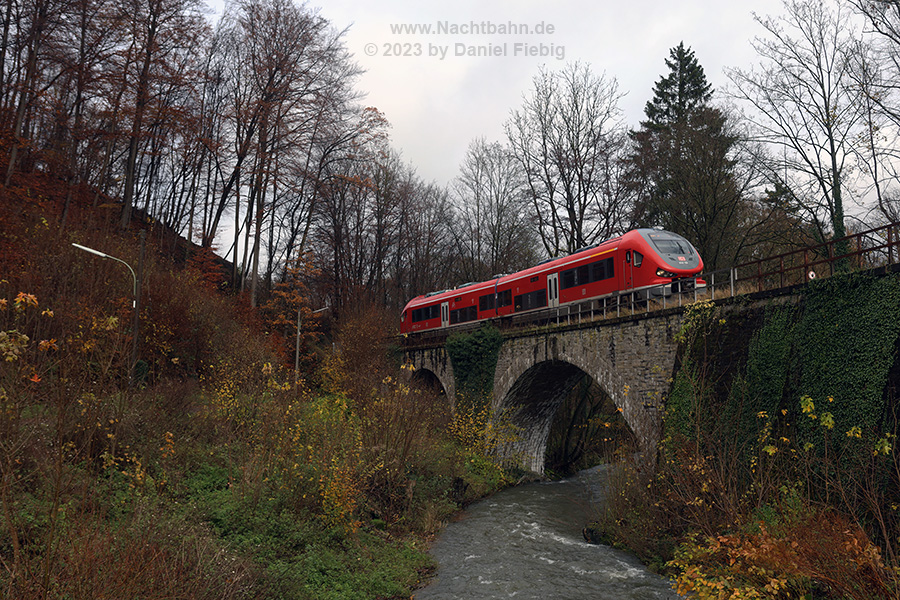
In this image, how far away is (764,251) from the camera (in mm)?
25938

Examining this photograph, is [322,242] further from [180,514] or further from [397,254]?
[180,514]

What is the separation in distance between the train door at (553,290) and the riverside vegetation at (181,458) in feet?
18.1

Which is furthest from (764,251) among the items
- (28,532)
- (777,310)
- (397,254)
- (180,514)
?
(28,532)

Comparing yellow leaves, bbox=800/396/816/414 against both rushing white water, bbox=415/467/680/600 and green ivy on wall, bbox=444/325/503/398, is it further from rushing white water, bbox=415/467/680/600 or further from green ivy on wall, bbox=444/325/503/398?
green ivy on wall, bbox=444/325/503/398

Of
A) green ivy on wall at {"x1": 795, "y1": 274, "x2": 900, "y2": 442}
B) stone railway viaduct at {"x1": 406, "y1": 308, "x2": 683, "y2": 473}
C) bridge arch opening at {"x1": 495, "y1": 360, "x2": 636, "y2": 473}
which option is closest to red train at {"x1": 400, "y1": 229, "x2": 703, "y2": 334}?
stone railway viaduct at {"x1": 406, "y1": 308, "x2": 683, "y2": 473}

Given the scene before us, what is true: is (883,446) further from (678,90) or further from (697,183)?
(678,90)

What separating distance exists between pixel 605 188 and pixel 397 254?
52.5 feet

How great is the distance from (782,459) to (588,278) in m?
9.22

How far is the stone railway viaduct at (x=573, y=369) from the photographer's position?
1386cm

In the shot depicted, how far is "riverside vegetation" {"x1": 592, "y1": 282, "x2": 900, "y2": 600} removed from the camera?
7973mm

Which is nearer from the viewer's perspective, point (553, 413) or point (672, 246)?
point (672, 246)

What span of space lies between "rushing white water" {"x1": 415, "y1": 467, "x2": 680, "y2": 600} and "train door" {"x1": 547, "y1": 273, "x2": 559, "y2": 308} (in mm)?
6716

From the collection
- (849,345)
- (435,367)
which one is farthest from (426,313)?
(849,345)

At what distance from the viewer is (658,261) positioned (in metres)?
15.8
